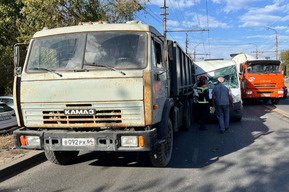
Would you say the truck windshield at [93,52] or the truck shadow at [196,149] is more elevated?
the truck windshield at [93,52]

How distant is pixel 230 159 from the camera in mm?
5391

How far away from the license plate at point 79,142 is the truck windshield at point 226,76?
7360mm

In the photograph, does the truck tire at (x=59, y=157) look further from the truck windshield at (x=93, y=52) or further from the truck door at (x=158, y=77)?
the truck door at (x=158, y=77)

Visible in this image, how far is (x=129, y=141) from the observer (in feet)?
13.5

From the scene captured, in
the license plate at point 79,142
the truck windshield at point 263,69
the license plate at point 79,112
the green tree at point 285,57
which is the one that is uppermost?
the green tree at point 285,57

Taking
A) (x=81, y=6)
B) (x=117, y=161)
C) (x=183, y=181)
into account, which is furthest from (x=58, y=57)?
(x=81, y=6)

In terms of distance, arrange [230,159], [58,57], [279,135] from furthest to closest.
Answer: [279,135]
[230,159]
[58,57]

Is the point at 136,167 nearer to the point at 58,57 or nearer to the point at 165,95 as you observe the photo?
the point at 165,95

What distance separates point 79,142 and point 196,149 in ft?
9.87

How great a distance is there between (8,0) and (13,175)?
34.5 feet

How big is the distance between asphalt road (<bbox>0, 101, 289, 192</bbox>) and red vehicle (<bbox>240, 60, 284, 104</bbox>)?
9.91 meters

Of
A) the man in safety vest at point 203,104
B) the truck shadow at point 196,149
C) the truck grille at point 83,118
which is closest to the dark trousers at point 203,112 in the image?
the man in safety vest at point 203,104

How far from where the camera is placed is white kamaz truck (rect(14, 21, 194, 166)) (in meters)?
4.12

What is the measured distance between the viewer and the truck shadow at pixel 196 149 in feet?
17.5
